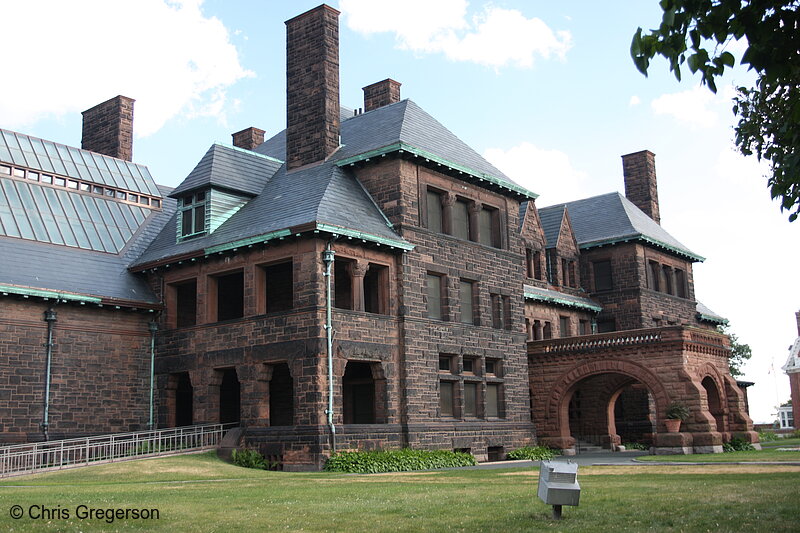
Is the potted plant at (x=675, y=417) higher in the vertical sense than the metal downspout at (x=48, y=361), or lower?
lower

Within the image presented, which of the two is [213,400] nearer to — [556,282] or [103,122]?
[103,122]

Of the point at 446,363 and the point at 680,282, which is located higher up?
the point at 680,282

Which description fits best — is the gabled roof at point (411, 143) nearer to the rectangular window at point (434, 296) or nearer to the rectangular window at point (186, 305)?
the rectangular window at point (434, 296)

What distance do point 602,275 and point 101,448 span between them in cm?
2935

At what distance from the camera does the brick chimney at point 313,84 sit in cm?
3167

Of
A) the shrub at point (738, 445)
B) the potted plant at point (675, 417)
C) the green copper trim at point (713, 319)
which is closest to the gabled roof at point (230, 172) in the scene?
the potted plant at point (675, 417)

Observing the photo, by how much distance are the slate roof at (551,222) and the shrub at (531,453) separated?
14.2 m

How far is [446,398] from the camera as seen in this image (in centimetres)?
3089

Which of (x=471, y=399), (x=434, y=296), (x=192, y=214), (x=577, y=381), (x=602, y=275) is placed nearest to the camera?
(x=434, y=296)

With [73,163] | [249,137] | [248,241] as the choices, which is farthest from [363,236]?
[249,137]

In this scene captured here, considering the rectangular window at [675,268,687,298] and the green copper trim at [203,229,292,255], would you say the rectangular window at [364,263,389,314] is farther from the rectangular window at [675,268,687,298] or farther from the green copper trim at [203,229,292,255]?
the rectangular window at [675,268,687,298]

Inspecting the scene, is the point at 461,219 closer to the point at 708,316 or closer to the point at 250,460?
the point at 250,460

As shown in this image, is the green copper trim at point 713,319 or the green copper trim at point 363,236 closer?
the green copper trim at point 363,236

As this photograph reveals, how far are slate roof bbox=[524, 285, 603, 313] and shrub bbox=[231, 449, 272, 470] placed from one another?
17.0m
